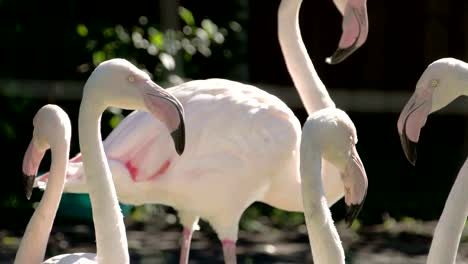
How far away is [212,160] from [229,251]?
45 cm

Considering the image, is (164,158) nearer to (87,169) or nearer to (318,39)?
(87,169)

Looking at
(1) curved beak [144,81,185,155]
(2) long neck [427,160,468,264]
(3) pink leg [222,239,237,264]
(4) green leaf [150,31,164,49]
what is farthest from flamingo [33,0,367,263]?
(4) green leaf [150,31,164,49]

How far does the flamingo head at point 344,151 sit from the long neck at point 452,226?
0.39 meters

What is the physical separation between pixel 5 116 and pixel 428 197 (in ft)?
11.2

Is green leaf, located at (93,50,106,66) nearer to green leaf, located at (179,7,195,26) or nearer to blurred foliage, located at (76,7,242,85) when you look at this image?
blurred foliage, located at (76,7,242,85)

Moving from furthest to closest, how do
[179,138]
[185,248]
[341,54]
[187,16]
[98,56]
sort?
1. [187,16]
2. [98,56]
3. [185,248]
4. [341,54]
5. [179,138]

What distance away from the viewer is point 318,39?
11.4 meters

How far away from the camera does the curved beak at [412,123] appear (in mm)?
4391

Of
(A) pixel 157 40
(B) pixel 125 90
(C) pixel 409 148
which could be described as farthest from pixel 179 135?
(A) pixel 157 40

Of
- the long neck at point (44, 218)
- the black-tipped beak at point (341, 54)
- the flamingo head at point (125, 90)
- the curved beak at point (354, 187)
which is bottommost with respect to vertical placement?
the long neck at point (44, 218)

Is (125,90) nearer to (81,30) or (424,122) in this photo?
(424,122)

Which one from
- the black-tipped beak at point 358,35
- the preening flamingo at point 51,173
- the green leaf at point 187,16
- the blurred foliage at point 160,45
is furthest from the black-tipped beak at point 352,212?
the green leaf at point 187,16

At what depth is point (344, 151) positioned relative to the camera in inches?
163

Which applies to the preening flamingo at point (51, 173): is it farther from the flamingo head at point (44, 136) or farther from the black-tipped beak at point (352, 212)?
the black-tipped beak at point (352, 212)
